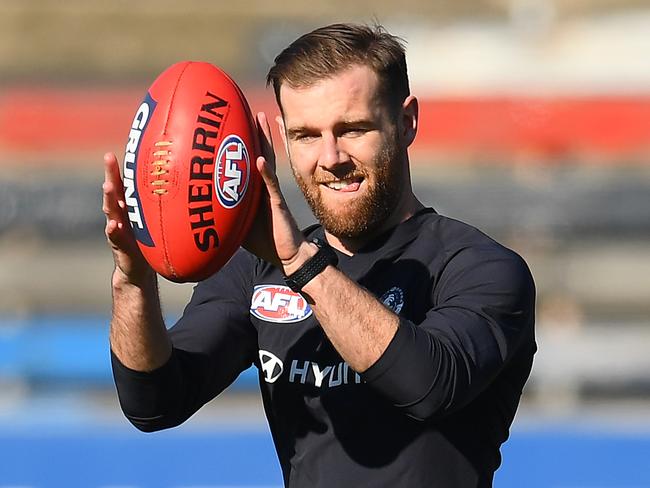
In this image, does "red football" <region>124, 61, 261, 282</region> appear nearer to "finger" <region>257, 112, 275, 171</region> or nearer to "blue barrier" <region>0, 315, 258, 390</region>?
"finger" <region>257, 112, 275, 171</region>

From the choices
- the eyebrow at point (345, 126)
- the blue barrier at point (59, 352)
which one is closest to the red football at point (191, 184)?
the eyebrow at point (345, 126)

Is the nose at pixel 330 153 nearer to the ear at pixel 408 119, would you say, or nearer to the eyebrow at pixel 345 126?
the eyebrow at pixel 345 126

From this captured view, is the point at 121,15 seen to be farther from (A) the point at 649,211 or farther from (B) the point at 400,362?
(B) the point at 400,362

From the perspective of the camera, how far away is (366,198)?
7.75ft

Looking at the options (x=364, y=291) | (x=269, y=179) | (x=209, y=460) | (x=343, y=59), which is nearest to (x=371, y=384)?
(x=364, y=291)

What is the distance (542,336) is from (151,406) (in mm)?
6486

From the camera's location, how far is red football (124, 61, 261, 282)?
2.19 metres

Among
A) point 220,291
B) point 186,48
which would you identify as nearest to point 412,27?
point 186,48

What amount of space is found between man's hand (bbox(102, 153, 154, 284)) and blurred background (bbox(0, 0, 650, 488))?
182 inches

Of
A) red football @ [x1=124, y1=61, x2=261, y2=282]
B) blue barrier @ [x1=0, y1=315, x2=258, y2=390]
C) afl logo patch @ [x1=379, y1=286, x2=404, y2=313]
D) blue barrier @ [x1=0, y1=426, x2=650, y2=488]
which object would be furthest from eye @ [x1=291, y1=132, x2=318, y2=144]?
blue barrier @ [x1=0, y1=315, x2=258, y2=390]

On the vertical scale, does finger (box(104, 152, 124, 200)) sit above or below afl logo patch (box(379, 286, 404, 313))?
above

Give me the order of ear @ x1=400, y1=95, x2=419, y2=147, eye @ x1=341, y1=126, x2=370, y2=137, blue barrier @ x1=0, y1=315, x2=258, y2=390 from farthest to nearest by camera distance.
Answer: blue barrier @ x1=0, y1=315, x2=258, y2=390 → ear @ x1=400, y1=95, x2=419, y2=147 → eye @ x1=341, y1=126, x2=370, y2=137

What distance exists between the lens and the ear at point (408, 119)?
244cm

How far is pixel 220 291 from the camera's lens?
265 centimetres
